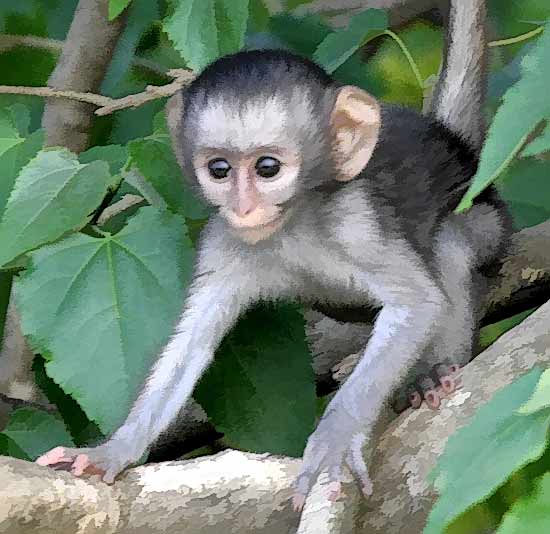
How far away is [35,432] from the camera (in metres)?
1.26

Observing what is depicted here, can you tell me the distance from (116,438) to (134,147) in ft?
1.07

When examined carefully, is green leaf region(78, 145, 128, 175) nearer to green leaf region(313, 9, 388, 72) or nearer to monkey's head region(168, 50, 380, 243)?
monkey's head region(168, 50, 380, 243)

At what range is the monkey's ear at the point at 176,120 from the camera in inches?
44.3

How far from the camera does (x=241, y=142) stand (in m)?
1.05

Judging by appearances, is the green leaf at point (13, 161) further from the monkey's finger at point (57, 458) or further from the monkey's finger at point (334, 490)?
the monkey's finger at point (334, 490)

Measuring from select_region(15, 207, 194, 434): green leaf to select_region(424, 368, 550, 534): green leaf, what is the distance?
488 millimetres

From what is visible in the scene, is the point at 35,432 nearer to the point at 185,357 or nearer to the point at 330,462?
the point at 185,357

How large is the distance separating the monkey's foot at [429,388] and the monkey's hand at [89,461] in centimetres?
30

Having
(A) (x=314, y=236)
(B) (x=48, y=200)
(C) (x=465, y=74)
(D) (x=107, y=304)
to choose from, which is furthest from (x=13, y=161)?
(C) (x=465, y=74)

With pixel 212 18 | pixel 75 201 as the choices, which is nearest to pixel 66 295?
pixel 75 201

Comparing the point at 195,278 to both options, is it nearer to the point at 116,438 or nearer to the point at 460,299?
the point at 116,438

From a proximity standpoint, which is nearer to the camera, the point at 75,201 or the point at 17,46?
the point at 75,201

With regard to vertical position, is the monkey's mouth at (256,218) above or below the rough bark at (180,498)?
above

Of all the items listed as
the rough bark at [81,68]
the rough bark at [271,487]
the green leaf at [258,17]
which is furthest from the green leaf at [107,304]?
the green leaf at [258,17]
